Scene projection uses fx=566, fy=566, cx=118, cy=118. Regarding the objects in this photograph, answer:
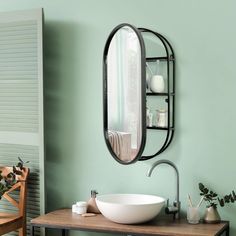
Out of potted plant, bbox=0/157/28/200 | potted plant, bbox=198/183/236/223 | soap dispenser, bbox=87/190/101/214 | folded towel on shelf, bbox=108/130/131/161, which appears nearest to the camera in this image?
potted plant, bbox=198/183/236/223

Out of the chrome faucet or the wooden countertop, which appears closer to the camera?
the wooden countertop

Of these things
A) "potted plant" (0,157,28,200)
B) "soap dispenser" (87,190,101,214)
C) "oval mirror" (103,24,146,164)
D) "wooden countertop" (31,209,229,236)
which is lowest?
"wooden countertop" (31,209,229,236)

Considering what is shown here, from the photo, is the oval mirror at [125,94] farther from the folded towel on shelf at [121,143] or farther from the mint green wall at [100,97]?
the mint green wall at [100,97]

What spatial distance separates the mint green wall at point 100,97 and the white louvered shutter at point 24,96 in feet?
0.42

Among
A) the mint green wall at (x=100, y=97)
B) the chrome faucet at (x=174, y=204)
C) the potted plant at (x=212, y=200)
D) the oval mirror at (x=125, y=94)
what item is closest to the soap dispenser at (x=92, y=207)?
the mint green wall at (x=100, y=97)

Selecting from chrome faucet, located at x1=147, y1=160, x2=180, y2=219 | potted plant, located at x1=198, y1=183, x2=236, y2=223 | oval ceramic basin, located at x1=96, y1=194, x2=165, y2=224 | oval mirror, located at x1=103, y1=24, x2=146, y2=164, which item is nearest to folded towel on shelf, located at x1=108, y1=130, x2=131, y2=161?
oval mirror, located at x1=103, y1=24, x2=146, y2=164

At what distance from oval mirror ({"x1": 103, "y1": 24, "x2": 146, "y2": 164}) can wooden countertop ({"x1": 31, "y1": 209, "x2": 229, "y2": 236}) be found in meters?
0.38

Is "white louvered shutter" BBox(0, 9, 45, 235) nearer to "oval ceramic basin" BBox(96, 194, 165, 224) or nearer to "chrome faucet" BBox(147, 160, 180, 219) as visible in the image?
"oval ceramic basin" BBox(96, 194, 165, 224)

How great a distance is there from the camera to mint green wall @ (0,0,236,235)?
329 cm

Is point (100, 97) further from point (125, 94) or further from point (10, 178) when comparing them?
point (10, 178)

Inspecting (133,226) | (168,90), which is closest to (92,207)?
(133,226)

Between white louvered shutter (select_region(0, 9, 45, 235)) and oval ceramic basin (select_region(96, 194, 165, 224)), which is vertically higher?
white louvered shutter (select_region(0, 9, 45, 235))

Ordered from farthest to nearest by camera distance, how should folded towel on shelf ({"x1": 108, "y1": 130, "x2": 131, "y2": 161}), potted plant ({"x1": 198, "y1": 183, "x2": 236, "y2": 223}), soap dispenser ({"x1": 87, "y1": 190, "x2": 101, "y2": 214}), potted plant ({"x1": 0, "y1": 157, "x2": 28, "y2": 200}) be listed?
potted plant ({"x1": 0, "y1": 157, "x2": 28, "y2": 200}), soap dispenser ({"x1": 87, "y1": 190, "x2": 101, "y2": 214}), folded towel on shelf ({"x1": 108, "y1": 130, "x2": 131, "y2": 161}), potted plant ({"x1": 198, "y1": 183, "x2": 236, "y2": 223})

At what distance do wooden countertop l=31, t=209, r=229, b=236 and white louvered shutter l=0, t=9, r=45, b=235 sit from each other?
1.18ft
